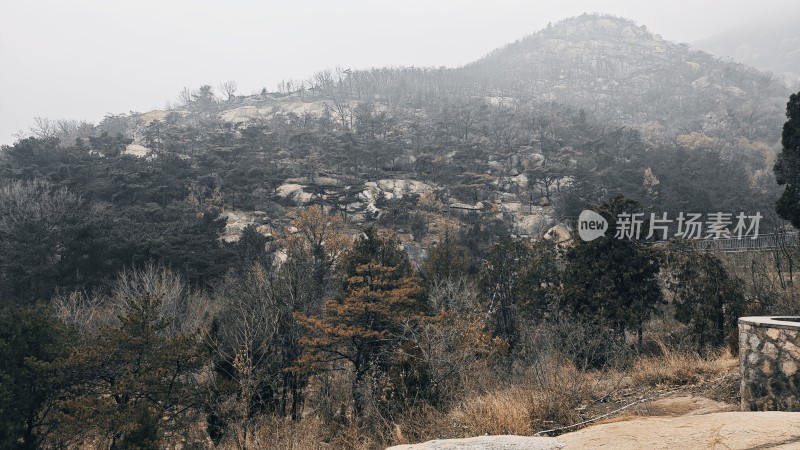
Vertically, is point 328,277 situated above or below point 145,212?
below

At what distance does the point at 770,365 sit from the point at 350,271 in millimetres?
15392

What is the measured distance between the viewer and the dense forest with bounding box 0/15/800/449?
11.4m

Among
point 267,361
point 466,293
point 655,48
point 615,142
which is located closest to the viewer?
point 267,361

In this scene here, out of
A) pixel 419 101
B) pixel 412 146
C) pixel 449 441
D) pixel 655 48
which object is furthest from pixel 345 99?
pixel 655 48

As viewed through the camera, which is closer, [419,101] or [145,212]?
[145,212]

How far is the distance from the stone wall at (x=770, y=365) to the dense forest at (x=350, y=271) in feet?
5.98

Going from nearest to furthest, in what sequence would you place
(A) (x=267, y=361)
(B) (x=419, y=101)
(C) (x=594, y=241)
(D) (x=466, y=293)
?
(A) (x=267, y=361) < (C) (x=594, y=241) < (D) (x=466, y=293) < (B) (x=419, y=101)

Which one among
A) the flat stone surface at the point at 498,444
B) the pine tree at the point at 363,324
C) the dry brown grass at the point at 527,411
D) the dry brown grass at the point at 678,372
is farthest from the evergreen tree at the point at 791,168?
the flat stone surface at the point at 498,444

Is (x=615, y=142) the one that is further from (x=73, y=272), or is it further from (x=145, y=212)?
(x=73, y=272)

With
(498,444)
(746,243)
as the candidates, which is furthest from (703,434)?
(746,243)

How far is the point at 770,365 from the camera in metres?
5.02

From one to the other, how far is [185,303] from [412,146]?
34.9 metres

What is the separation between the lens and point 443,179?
46906 millimetres

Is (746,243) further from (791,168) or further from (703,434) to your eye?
(703,434)
